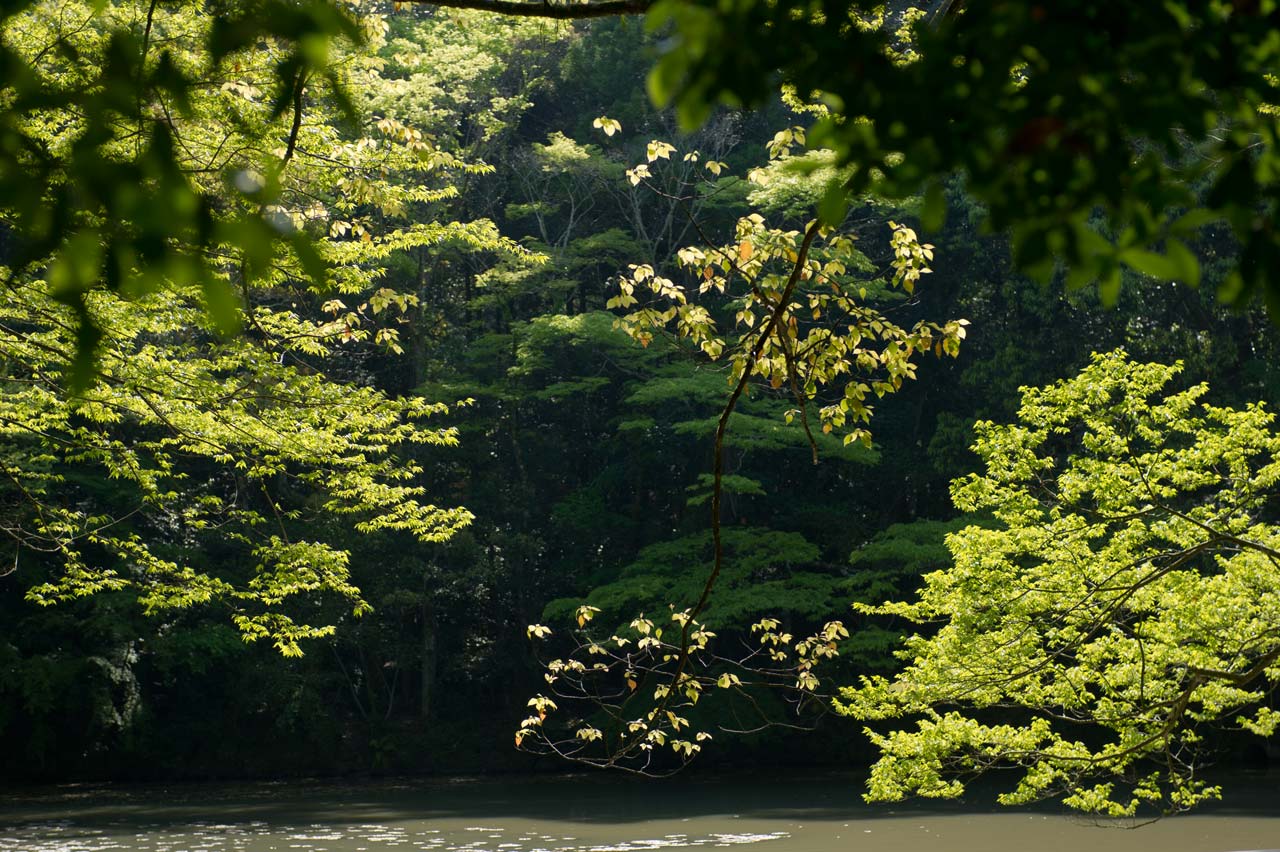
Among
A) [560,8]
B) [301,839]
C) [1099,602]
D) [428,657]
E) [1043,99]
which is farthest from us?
[428,657]

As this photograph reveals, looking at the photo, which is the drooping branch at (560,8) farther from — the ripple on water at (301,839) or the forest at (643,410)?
the ripple on water at (301,839)

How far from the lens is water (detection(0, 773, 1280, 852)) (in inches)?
503

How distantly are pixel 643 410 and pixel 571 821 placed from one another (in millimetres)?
6825

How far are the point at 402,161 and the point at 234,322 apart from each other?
6.43 meters

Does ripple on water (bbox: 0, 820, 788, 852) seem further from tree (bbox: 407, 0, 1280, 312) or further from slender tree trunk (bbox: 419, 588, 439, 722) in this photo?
tree (bbox: 407, 0, 1280, 312)

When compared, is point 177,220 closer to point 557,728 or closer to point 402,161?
point 402,161

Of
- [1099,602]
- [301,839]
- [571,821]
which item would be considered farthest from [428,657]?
[1099,602]

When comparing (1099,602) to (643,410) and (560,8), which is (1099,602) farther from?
(643,410)

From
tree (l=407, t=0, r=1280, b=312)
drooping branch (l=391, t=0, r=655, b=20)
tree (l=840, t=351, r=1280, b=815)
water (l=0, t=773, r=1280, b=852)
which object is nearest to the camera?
tree (l=407, t=0, r=1280, b=312)

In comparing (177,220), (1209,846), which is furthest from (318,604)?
(177,220)

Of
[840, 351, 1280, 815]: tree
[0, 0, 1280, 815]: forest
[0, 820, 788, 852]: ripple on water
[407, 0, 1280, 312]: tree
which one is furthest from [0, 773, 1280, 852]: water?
[407, 0, 1280, 312]: tree

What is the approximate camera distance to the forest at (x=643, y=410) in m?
1.25

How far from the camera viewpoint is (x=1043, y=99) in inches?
46.6

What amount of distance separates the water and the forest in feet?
2.94
